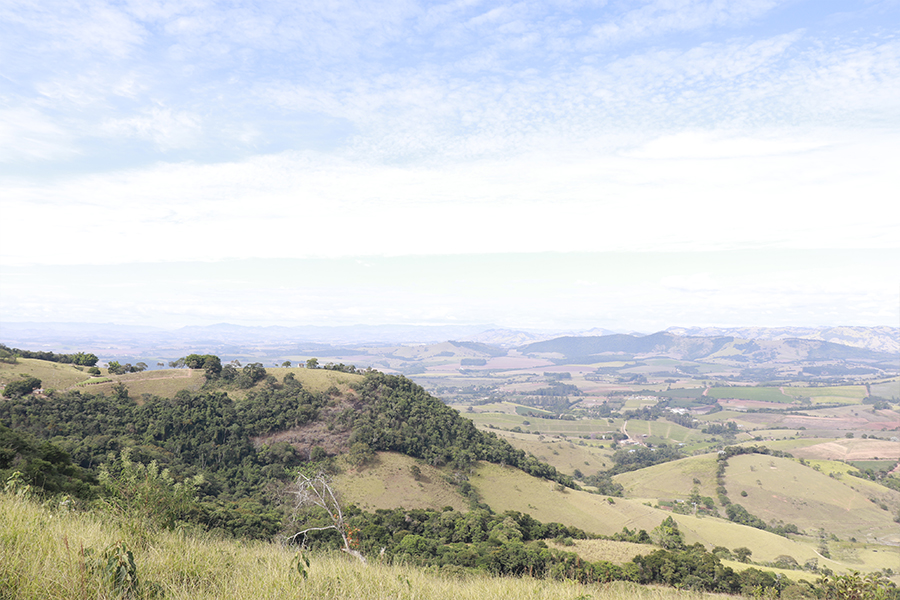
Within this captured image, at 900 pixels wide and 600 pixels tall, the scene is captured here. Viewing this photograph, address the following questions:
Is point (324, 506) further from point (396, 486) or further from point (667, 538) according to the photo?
point (667, 538)

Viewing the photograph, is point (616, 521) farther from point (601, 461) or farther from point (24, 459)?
point (601, 461)

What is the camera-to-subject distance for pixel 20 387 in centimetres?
6122

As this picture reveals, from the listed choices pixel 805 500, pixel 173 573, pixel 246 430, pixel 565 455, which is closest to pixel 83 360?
pixel 246 430

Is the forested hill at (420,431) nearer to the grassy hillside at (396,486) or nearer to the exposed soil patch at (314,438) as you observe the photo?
the exposed soil patch at (314,438)

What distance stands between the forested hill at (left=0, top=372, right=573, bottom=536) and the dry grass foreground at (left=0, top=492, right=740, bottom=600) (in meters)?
30.9

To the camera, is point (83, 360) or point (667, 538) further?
point (83, 360)

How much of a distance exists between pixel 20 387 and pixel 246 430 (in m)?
30.4

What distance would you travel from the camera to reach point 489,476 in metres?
78.6

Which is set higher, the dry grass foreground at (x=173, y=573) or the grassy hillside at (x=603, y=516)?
the dry grass foreground at (x=173, y=573)

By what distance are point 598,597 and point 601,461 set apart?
177628 millimetres

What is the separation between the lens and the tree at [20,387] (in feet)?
197

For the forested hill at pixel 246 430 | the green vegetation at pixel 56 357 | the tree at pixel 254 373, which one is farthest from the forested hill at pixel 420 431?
the green vegetation at pixel 56 357

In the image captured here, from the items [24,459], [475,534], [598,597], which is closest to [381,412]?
[475,534]

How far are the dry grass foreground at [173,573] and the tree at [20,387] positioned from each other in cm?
7283
